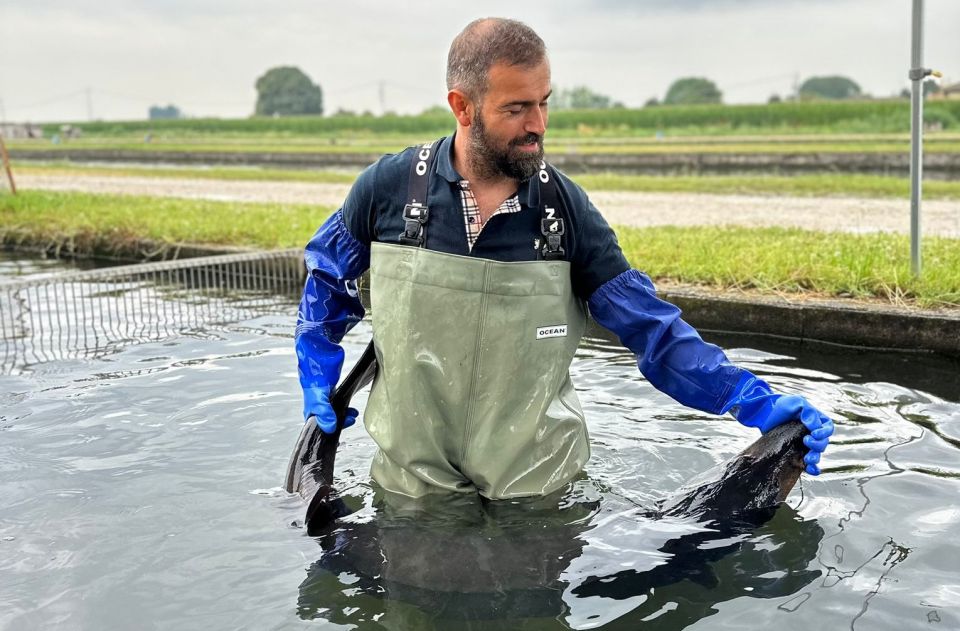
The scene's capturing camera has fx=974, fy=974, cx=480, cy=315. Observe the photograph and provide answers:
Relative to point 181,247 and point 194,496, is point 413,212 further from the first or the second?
point 181,247

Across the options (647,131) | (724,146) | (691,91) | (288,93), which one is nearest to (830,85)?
(691,91)

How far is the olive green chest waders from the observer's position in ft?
10.6

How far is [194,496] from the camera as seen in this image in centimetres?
405

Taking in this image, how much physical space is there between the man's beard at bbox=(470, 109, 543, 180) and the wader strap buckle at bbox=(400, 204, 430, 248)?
0.24 metres

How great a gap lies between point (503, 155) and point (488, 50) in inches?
13.3

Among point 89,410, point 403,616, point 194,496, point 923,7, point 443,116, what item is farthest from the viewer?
point 443,116

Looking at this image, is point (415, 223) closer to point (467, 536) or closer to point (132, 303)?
point (467, 536)

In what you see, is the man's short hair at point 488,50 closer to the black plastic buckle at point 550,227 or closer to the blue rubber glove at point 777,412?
the black plastic buckle at point 550,227

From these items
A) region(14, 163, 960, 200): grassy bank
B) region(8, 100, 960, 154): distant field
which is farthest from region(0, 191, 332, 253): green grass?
region(8, 100, 960, 154): distant field

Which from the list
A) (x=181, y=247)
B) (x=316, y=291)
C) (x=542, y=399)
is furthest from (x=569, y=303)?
(x=181, y=247)

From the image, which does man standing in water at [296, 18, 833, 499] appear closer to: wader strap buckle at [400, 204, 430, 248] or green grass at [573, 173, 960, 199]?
wader strap buckle at [400, 204, 430, 248]

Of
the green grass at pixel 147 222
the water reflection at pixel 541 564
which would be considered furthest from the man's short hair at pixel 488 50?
the green grass at pixel 147 222

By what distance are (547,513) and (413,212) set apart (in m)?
1.19

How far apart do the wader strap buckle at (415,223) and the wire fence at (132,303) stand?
3.73 metres
